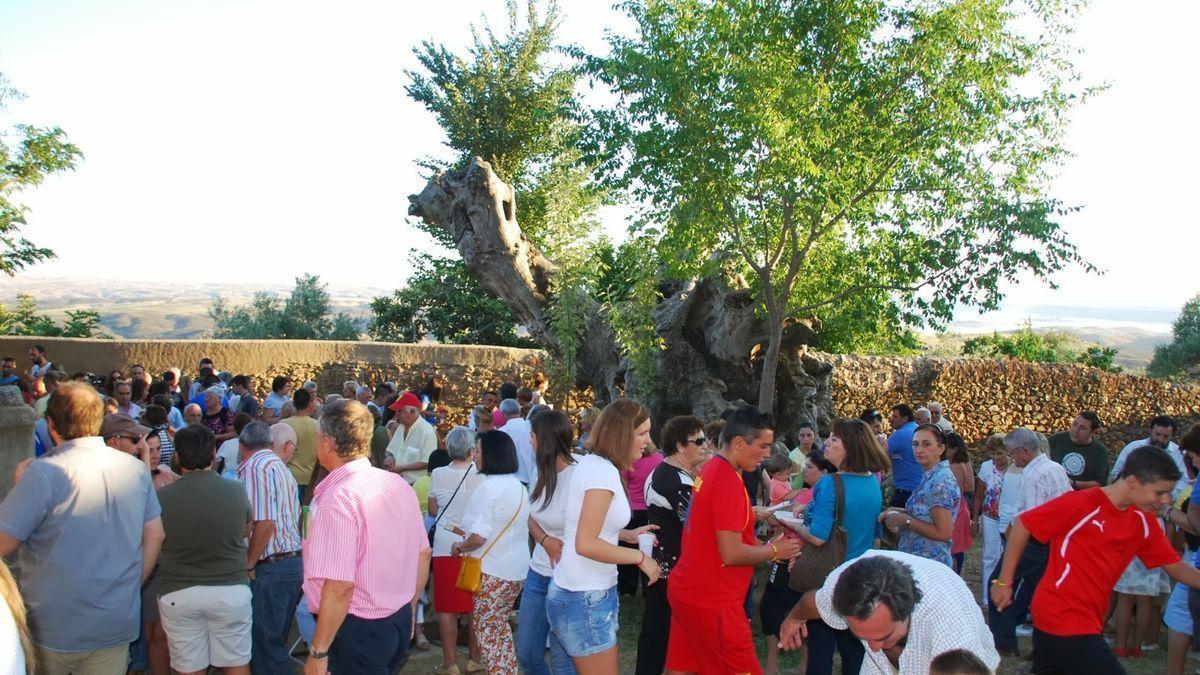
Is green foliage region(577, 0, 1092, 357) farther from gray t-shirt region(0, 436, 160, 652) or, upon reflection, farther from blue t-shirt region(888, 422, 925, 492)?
gray t-shirt region(0, 436, 160, 652)

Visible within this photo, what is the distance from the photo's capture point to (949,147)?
10.7m

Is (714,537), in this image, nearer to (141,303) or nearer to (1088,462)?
(1088,462)

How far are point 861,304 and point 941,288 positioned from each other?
1015 mm

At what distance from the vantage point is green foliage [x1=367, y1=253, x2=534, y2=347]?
86.2ft

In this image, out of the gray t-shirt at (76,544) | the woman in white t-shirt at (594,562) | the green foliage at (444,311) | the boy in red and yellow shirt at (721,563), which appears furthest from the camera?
the green foliage at (444,311)

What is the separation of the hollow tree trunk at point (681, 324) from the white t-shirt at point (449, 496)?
6.85 metres

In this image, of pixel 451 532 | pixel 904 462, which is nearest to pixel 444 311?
pixel 904 462

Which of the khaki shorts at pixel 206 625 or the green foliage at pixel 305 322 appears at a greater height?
the green foliage at pixel 305 322

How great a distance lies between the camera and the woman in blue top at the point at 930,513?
18.4 feet

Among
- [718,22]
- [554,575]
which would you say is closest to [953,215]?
[718,22]

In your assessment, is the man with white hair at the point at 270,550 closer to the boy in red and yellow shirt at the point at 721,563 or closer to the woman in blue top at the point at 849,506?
the boy in red and yellow shirt at the point at 721,563

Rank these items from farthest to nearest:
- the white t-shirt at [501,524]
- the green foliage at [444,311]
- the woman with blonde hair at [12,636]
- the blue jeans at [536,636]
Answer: the green foliage at [444,311], the white t-shirt at [501,524], the blue jeans at [536,636], the woman with blonde hair at [12,636]

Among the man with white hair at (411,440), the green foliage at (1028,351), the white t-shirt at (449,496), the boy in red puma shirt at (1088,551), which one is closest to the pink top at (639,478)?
the white t-shirt at (449,496)

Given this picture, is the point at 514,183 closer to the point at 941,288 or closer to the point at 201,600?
the point at 941,288
